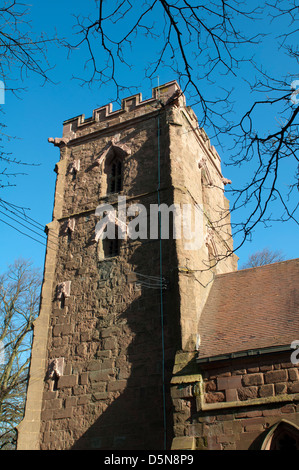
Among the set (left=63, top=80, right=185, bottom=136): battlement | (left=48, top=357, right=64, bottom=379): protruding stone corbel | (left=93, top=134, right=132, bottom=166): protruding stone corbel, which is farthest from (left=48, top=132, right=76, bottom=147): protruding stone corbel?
(left=48, top=357, right=64, bottom=379): protruding stone corbel

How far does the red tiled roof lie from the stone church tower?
0.42m

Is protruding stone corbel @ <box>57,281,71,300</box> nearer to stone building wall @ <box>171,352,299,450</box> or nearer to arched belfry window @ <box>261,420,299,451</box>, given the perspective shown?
stone building wall @ <box>171,352,299,450</box>

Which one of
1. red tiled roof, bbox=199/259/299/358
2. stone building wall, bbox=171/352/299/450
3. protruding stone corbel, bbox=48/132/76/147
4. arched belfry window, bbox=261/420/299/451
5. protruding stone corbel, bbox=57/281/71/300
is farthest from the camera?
protruding stone corbel, bbox=48/132/76/147

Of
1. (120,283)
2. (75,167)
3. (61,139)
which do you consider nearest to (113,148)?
(75,167)

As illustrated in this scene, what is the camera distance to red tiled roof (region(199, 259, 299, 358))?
9.53 metres

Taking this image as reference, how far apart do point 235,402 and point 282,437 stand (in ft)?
3.31

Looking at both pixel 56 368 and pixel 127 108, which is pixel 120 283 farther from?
pixel 127 108

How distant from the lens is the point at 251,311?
10938 millimetres

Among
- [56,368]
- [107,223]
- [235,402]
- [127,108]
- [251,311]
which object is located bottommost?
[235,402]

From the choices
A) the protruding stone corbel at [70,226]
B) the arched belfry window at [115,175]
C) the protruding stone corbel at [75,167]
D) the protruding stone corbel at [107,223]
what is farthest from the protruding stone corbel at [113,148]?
the protruding stone corbel at [107,223]

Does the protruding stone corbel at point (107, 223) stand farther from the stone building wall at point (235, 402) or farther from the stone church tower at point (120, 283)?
the stone building wall at point (235, 402)

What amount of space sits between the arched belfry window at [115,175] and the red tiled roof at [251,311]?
4129 mm
